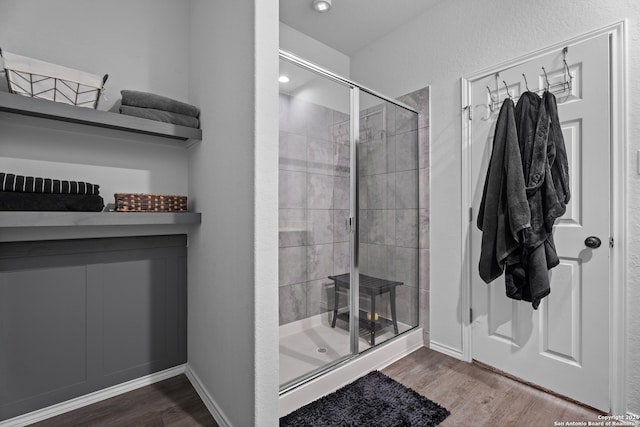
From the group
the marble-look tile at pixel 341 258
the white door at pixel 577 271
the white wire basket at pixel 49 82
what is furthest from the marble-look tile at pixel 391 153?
the white wire basket at pixel 49 82

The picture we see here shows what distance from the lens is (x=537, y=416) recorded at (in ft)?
5.00

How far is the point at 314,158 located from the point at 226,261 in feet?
2.88

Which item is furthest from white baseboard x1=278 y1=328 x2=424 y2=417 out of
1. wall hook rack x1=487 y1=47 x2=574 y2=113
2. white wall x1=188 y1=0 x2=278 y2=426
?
wall hook rack x1=487 y1=47 x2=574 y2=113

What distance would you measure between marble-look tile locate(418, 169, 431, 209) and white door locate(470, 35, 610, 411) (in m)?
0.78

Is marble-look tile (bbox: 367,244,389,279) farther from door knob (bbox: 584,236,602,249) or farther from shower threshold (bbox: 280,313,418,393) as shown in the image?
door knob (bbox: 584,236,602,249)

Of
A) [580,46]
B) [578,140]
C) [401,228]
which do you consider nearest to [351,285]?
[401,228]

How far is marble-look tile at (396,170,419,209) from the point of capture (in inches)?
89.3

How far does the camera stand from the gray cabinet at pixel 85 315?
1418 mm

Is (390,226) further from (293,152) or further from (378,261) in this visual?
(293,152)

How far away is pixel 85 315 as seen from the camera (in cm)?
159

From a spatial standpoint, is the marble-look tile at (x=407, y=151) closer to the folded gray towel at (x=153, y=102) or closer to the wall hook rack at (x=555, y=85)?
the wall hook rack at (x=555, y=85)

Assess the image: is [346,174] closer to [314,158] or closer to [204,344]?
[314,158]

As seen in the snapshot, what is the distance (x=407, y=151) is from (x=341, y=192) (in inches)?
29.8

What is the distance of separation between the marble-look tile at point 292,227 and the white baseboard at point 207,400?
891mm
